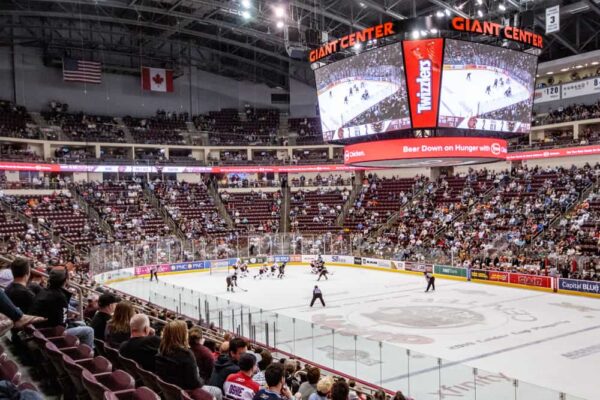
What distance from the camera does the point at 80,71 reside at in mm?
45094

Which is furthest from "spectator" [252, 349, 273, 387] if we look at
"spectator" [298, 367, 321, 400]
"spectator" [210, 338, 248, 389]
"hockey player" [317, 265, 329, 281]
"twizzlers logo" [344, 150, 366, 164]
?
"hockey player" [317, 265, 329, 281]

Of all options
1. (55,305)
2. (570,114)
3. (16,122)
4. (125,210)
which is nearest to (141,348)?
(55,305)

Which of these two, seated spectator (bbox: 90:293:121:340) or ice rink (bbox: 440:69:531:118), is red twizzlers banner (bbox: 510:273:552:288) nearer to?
ice rink (bbox: 440:69:531:118)

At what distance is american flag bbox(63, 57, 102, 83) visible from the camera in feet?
147

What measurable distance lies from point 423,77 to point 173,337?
18.3 meters

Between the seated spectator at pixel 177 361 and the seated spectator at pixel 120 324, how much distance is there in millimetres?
1103

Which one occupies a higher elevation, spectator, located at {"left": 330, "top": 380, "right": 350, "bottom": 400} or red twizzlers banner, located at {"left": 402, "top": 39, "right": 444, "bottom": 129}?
red twizzlers banner, located at {"left": 402, "top": 39, "right": 444, "bottom": 129}

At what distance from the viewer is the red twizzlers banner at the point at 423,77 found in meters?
20.9

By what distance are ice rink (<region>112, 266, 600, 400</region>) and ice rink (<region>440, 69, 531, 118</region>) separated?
7919 millimetres

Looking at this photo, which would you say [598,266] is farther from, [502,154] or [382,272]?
[382,272]

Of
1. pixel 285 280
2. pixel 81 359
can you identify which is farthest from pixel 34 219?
pixel 81 359

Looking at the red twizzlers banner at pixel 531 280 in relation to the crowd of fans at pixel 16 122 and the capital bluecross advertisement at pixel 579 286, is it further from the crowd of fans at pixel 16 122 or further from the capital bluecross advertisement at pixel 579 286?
the crowd of fans at pixel 16 122

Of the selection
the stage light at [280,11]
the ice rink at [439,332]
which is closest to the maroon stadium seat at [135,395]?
the ice rink at [439,332]

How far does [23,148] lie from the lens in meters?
44.5
